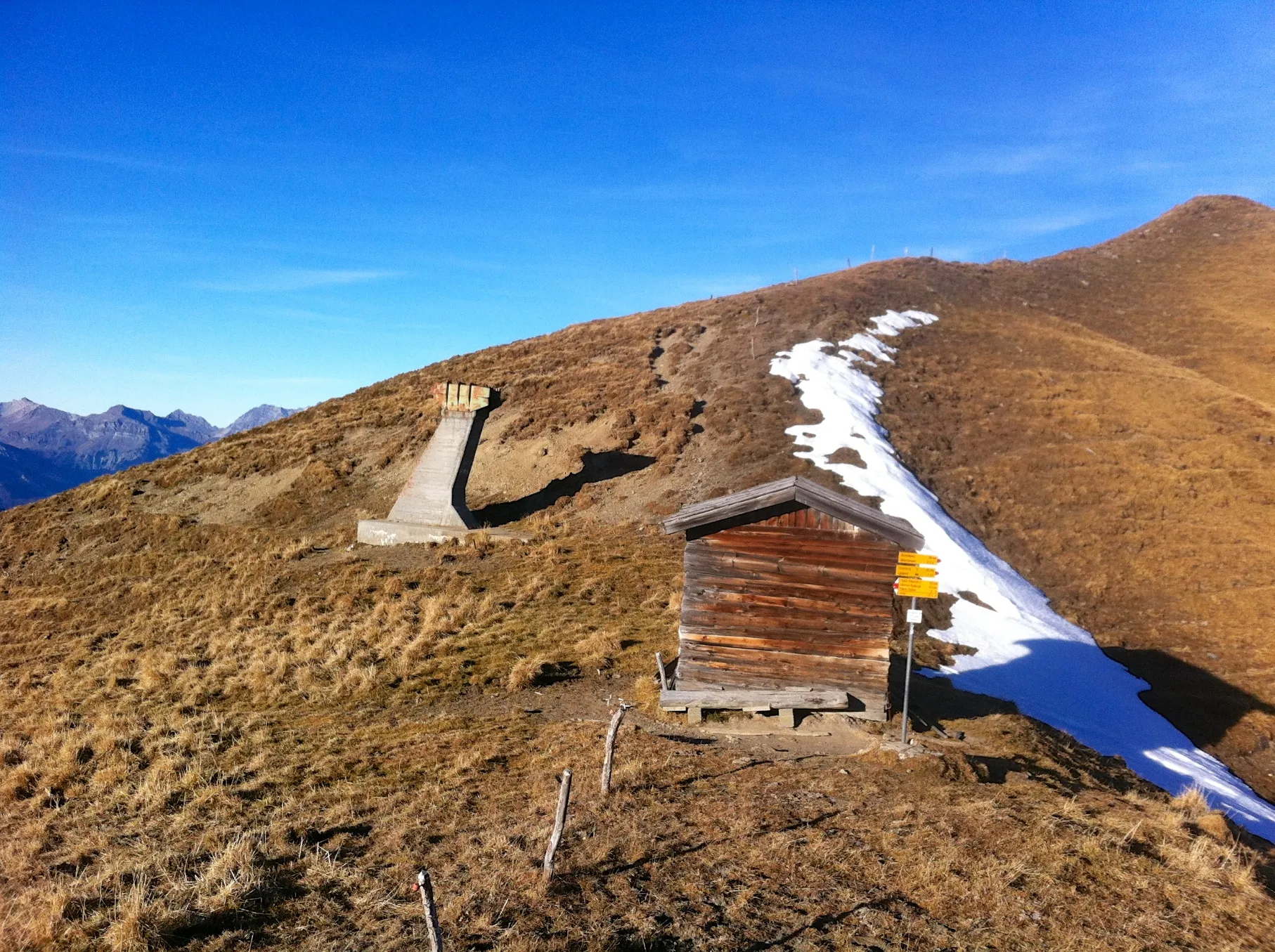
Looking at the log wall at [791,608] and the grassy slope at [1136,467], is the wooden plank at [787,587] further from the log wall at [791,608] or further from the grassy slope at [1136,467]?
the grassy slope at [1136,467]

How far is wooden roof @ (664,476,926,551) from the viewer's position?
460 inches

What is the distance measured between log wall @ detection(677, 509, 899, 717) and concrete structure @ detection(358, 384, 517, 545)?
1400 cm

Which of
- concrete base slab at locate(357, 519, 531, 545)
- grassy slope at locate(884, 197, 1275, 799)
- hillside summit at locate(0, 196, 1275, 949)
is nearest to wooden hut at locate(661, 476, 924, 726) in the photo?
hillside summit at locate(0, 196, 1275, 949)

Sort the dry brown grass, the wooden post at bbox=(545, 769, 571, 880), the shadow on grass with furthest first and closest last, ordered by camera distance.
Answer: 1. the shadow on grass
2. the wooden post at bbox=(545, 769, 571, 880)
3. the dry brown grass

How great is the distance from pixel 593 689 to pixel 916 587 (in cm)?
661

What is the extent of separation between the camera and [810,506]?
12039 millimetres

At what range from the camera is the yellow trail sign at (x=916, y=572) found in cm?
1077

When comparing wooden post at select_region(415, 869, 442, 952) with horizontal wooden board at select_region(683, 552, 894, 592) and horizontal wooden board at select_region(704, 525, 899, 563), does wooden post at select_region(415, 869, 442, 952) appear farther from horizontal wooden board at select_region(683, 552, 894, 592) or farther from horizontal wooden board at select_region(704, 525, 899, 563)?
horizontal wooden board at select_region(704, 525, 899, 563)

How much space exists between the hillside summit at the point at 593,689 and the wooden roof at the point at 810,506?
133 inches

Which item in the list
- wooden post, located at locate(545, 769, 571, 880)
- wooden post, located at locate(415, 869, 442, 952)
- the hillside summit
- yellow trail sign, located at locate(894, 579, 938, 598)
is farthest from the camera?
yellow trail sign, located at locate(894, 579, 938, 598)

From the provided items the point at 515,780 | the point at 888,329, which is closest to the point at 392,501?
the point at 515,780

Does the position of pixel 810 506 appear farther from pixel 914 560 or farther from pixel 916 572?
pixel 916 572

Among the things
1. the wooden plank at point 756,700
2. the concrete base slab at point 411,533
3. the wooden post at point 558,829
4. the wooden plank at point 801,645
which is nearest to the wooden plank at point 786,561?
the wooden plank at point 801,645

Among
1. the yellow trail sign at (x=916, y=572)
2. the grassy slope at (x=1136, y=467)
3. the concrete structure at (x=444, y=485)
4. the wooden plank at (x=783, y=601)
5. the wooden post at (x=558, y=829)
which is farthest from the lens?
the concrete structure at (x=444, y=485)
